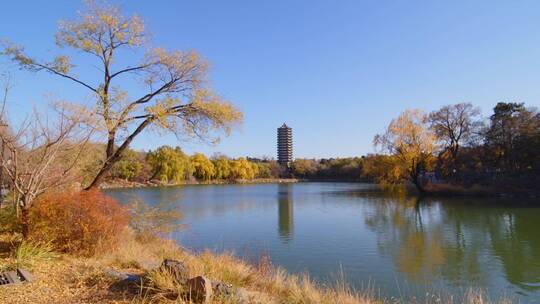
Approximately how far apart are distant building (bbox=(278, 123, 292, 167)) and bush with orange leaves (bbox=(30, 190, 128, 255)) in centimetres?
15519

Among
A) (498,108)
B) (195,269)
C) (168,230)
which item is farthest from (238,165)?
(195,269)

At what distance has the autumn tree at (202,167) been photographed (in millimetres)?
87375

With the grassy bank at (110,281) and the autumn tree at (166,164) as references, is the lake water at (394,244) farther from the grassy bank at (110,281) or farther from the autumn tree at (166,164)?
the autumn tree at (166,164)

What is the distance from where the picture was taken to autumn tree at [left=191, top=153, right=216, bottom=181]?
87.4 meters

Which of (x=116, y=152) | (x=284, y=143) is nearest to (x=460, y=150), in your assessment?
(x=116, y=152)

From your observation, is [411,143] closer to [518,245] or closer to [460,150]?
[460,150]

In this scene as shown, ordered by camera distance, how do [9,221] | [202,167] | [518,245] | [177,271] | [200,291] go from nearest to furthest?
[200,291] → [177,271] → [9,221] → [518,245] → [202,167]

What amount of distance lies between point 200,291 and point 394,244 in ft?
39.9

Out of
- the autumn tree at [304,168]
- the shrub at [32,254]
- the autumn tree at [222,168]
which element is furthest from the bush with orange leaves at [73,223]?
the autumn tree at [304,168]

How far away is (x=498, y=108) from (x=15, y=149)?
144 ft

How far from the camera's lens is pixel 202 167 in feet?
287

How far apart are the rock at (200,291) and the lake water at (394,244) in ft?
18.6

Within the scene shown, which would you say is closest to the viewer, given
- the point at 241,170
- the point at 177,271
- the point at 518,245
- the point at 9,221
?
the point at 177,271

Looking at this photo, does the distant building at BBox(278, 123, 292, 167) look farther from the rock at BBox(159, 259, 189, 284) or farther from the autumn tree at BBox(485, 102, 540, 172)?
the rock at BBox(159, 259, 189, 284)
